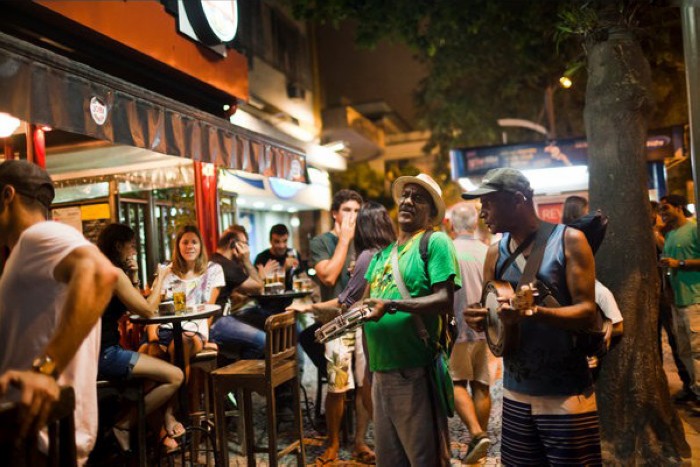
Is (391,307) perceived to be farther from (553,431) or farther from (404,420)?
(553,431)

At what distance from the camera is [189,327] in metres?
5.51

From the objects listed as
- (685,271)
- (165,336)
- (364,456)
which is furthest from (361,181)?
(364,456)

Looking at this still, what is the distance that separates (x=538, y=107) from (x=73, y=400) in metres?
20.0

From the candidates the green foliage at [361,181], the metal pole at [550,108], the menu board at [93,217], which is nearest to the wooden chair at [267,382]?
the menu board at [93,217]

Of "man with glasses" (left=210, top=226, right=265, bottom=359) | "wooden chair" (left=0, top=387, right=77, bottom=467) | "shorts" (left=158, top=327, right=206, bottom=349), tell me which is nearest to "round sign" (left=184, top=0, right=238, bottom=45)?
"man with glasses" (left=210, top=226, right=265, bottom=359)

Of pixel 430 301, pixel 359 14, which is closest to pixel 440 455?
pixel 430 301

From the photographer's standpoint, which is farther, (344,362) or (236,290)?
(236,290)

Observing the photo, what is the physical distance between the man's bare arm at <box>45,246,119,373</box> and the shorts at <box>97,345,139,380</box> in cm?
202

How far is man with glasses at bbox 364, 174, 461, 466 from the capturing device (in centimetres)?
313

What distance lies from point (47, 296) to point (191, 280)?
12.1 ft

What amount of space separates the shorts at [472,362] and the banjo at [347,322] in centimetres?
239

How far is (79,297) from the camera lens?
205 centimetres

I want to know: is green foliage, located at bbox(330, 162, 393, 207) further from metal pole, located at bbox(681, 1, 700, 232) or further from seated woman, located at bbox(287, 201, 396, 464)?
metal pole, located at bbox(681, 1, 700, 232)

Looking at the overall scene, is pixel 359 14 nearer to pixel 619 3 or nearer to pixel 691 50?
pixel 619 3
